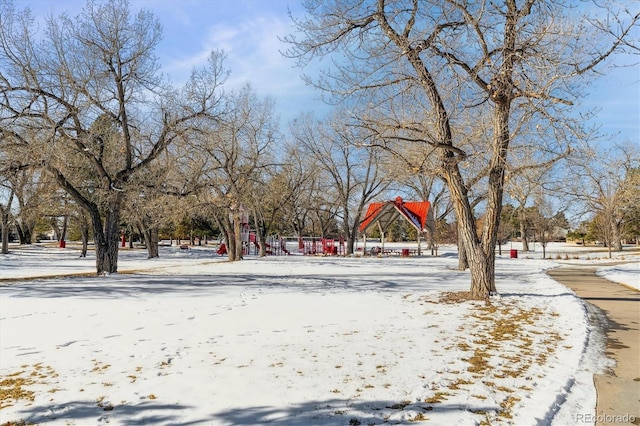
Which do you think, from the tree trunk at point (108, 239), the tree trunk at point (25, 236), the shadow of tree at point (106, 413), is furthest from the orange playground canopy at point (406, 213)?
the tree trunk at point (25, 236)

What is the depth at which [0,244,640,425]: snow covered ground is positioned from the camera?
13.3 ft

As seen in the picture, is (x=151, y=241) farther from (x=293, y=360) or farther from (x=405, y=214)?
(x=293, y=360)

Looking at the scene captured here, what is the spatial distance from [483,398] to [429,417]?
768mm

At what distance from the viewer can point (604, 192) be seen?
37.8 meters

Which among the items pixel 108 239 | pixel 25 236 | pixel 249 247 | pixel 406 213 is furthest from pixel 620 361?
pixel 25 236

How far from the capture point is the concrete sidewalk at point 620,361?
410 centimetres

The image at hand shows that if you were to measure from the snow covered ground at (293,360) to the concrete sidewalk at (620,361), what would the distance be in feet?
0.56

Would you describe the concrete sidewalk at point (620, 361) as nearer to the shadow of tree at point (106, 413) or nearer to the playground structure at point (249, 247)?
the shadow of tree at point (106, 413)

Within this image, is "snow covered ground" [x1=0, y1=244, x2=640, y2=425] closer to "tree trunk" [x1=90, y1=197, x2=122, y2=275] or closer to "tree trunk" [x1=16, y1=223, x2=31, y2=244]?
"tree trunk" [x1=90, y1=197, x2=122, y2=275]

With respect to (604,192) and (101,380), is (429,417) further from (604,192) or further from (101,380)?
(604,192)

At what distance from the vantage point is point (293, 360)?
18.1 ft

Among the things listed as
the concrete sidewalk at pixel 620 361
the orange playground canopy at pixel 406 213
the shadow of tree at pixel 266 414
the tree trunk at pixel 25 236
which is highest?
the orange playground canopy at pixel 406 213

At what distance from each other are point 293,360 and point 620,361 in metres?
4.04

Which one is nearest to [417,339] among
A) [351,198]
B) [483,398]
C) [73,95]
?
[483,398]
